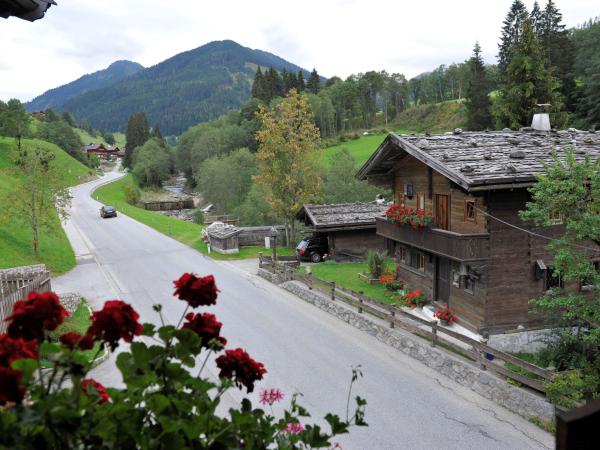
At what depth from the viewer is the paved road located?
11625 millimetres

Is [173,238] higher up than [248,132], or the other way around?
[248,132]

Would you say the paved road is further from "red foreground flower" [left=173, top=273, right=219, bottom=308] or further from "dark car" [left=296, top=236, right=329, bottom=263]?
"red foreground flower" [left=173, top=273, right=219, bottom=308]

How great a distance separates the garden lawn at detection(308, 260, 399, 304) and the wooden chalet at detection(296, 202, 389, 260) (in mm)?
1369

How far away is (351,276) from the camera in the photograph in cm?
2711

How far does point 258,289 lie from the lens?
25734 mm

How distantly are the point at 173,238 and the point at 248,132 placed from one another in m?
50.6

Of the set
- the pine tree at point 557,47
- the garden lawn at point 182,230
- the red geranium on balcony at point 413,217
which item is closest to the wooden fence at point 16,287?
the red geranium on balcony at point 413,217

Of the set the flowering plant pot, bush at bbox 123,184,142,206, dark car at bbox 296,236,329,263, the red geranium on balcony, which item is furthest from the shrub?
bush at bbox 123,184,142,206

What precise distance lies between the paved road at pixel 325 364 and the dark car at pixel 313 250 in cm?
→ 471

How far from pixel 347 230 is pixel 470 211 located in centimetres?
1465

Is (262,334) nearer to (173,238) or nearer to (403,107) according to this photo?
(173,238)

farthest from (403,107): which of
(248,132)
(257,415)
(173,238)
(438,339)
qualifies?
(257,415)

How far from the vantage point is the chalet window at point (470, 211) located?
1761cm

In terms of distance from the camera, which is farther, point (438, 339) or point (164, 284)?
point (164, 284)
